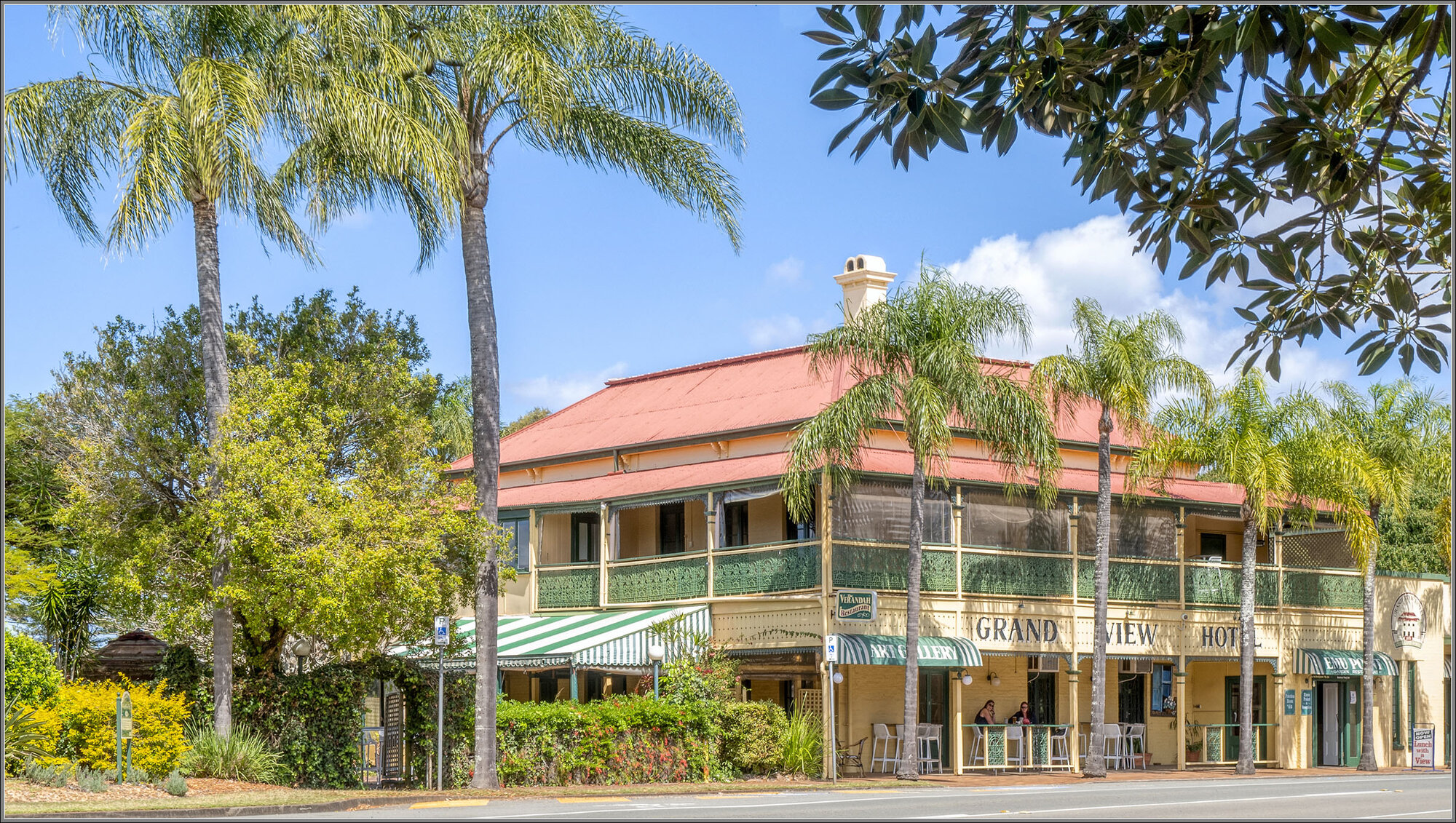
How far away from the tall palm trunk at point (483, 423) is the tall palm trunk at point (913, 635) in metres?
7.57

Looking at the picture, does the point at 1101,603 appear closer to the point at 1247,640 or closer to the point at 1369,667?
the point at 1247,640

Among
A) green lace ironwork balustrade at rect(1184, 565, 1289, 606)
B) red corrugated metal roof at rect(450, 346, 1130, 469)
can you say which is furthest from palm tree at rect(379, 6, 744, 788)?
green lace ironwork balustrade at rect(1184, 565, 1289, 606)

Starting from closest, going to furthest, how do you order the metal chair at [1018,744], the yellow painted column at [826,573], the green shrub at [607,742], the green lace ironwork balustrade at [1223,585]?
the green shrub at [607,742], the yellow painted column at [826,573], the metal chair at [1018,744], the green lace ironwork balustrade at [1223,585]

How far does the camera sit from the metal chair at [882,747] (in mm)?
28250

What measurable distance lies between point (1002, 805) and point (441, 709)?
313 inches

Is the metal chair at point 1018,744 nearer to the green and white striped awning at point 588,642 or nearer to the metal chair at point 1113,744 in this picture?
the metal chair at point 1113,744

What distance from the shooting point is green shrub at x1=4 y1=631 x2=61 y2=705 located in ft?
63.9


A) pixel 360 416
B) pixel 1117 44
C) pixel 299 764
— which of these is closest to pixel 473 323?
pixel 360 416

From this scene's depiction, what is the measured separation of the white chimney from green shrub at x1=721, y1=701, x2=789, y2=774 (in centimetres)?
1006

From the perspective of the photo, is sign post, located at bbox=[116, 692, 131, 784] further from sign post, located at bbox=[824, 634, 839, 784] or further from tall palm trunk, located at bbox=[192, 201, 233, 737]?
sign post, located at bbox=[824, 634, 839, 784]

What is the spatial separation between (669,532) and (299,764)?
13.4m

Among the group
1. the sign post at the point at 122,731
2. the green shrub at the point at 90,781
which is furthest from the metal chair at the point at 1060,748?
the green shrub at the point at 90,781

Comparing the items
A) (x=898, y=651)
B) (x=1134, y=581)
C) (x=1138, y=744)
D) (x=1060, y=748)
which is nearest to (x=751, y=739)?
(x=898, y=651)

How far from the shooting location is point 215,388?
21391mm
